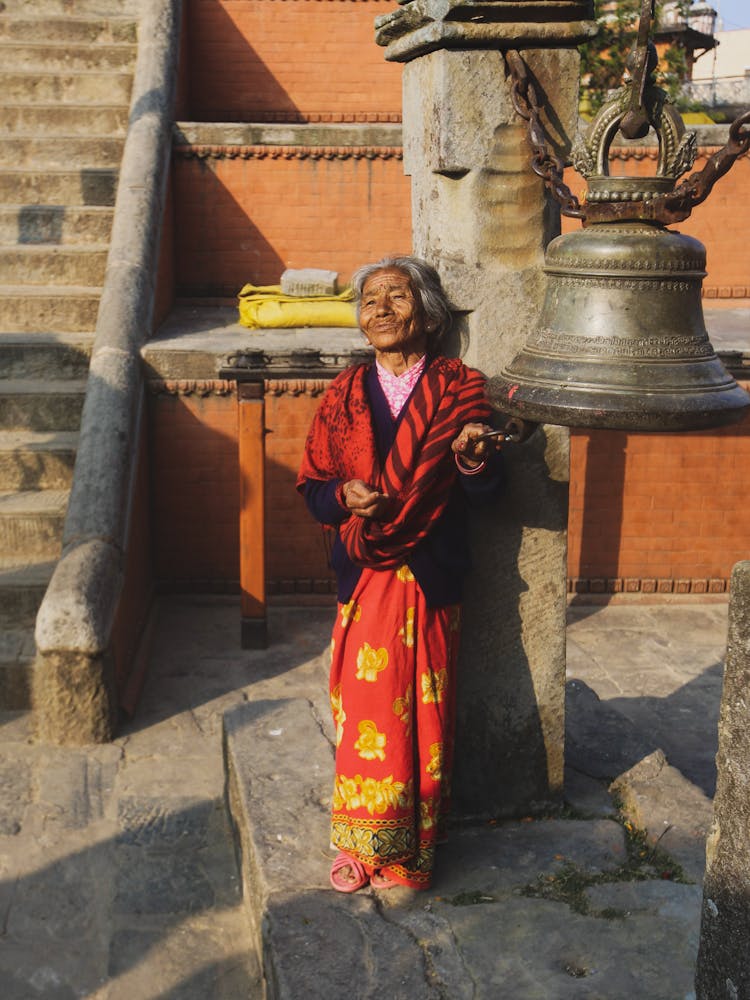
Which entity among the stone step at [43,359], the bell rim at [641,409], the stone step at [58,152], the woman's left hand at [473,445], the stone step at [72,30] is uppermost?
the stone step at [72,30]

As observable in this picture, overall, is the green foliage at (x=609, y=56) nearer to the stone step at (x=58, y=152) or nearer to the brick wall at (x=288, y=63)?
the brick wall at (x=288, y=63)

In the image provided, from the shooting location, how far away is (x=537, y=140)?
349cm

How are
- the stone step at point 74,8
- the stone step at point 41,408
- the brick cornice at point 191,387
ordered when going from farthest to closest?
the stone step at point 74,8 < the brick cornice at point 191,387 < the stone step at point 41,408

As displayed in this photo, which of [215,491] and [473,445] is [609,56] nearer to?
[215,491]

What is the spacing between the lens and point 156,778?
19.0ft

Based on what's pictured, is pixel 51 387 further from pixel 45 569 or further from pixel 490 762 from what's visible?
pixel 490 762

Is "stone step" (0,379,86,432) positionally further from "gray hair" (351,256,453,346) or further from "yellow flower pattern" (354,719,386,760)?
"yellow flower pattern" (354,719,386,760)

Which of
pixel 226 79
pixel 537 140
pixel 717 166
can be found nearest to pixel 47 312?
pixel 226 79

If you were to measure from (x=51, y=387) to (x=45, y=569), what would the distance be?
4.72ft

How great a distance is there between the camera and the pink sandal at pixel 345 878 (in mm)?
3895

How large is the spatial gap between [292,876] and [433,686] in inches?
31.3

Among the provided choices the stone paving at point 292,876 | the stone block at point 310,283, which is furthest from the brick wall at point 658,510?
the stone block at point 310,283

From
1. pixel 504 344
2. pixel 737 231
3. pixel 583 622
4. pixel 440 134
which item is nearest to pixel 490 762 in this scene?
pixel 504 344

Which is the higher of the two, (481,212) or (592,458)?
(481,212)
